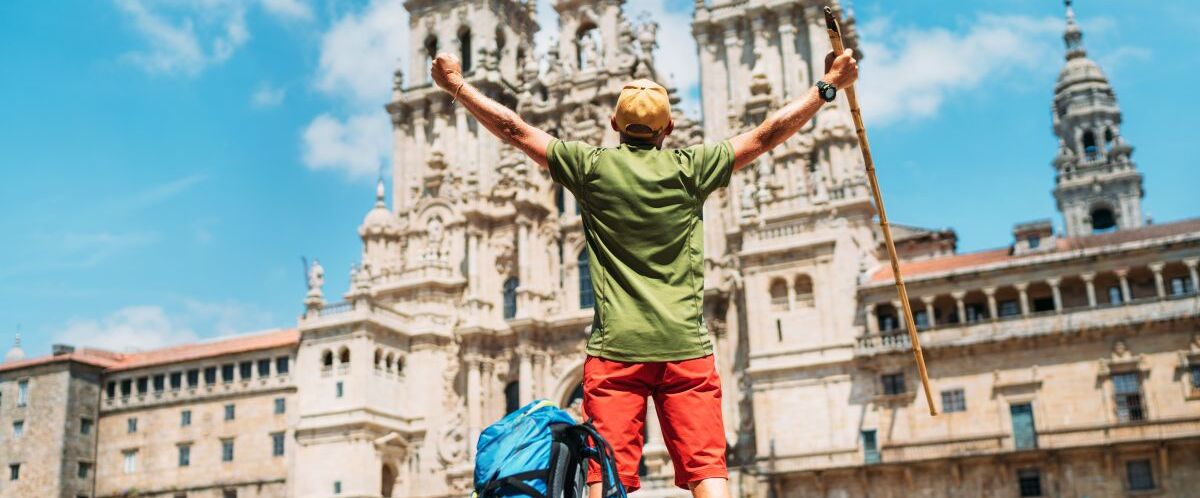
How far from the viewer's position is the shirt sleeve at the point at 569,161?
20.5 ft

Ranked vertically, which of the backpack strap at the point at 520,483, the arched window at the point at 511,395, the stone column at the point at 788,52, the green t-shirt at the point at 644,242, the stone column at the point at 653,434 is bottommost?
the backpack strap at the point at 520,483

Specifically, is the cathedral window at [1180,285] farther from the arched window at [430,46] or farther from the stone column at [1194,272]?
the arched window at [430,46]

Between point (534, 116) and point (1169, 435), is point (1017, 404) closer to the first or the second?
point (1169, 435)

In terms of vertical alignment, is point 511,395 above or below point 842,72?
above

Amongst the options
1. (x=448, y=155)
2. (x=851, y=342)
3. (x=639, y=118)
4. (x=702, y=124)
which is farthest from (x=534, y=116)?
(x=639, y=118)

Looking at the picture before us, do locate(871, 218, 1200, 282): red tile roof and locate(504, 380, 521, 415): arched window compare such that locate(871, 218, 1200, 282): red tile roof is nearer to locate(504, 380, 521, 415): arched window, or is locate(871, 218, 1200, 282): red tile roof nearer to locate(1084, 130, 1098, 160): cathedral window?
locate(504, 380, 521, 415): arched window

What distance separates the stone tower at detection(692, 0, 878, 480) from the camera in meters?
42.2

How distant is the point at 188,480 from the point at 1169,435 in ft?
128

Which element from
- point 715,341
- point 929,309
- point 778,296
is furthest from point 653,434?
point 929,309

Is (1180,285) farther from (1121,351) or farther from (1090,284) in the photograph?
(1121,351)

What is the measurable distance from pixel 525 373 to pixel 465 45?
19115mm

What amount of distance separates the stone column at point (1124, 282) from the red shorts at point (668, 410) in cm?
3623

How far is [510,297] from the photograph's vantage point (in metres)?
54.3

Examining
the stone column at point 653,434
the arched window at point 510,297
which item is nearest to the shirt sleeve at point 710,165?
the stone column at point 653,434
